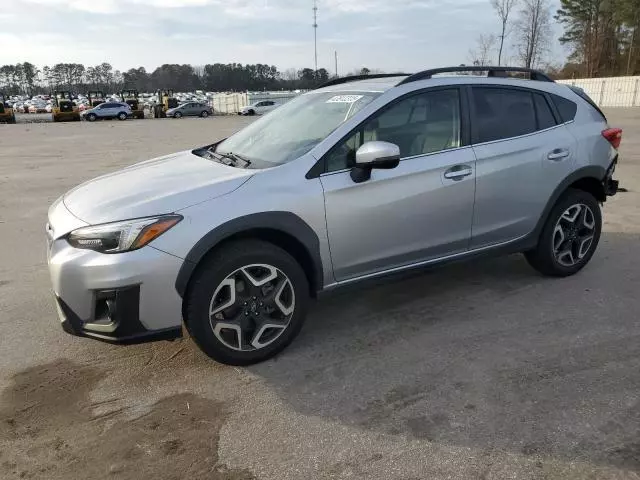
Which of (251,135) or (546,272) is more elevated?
(251,135)

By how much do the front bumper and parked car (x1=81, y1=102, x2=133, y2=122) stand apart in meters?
47.1

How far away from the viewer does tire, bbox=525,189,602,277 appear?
185 inches

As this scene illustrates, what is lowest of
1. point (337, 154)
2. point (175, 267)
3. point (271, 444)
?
point (271, 444)

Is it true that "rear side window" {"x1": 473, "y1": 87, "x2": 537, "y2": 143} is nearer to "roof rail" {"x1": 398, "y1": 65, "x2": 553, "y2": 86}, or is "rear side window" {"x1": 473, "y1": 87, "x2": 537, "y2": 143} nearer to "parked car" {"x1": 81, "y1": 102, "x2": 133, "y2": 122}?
"roof rail" {"x1": 398, "y1": 65, "x2": 553, "y2": 86}

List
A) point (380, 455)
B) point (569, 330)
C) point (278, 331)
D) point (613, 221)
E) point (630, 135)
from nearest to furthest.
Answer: point (380, 455) → point (278, 331) → point (569, 330) → point (613, 221) → point (630, 135)

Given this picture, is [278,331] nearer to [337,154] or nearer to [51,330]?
[337,154]

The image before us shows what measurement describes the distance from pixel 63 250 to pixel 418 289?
2.79m

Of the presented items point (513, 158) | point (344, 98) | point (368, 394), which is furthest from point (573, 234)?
point (368, 394)

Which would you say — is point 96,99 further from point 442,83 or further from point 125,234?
point 125,234

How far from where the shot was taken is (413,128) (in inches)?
156

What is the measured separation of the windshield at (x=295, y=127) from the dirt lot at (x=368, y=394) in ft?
4.21

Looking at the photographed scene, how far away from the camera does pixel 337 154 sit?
361 centimetres

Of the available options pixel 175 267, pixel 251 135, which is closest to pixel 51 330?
pixel 175 267

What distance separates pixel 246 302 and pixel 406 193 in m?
1.31
